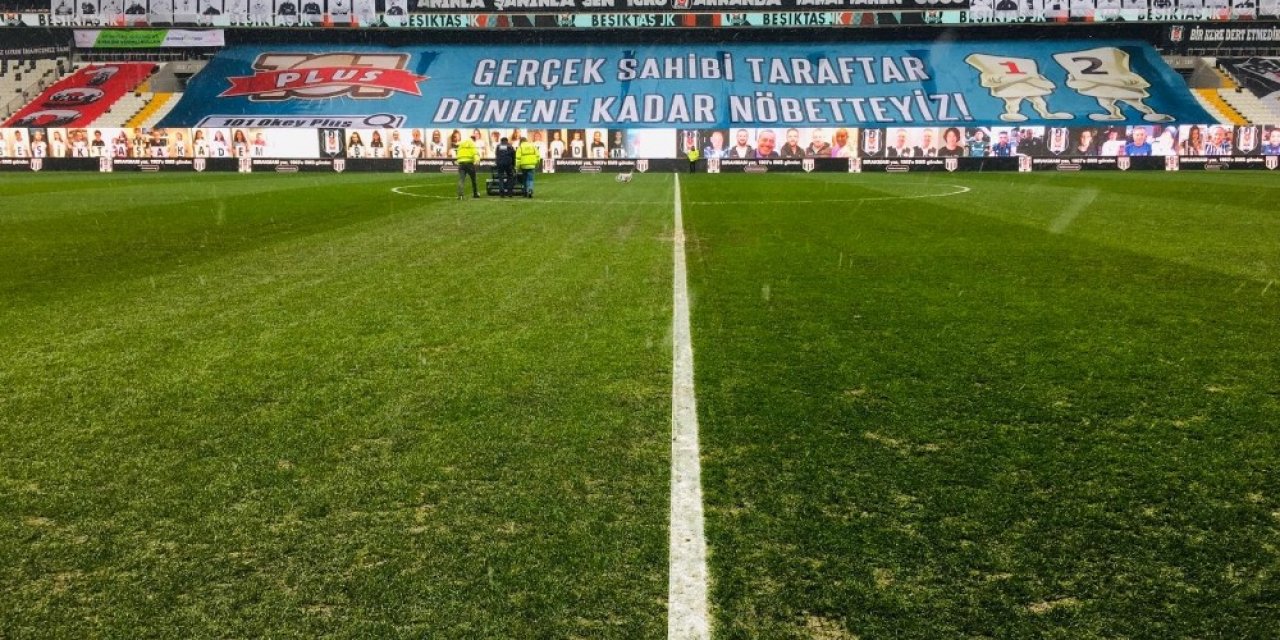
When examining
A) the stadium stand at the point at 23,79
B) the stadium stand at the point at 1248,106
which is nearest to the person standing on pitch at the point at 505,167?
the stadium stand at the point at 1248,106

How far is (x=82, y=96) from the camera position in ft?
170

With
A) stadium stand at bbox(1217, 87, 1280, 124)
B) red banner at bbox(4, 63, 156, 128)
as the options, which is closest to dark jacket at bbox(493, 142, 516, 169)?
red banner at bbox(4, 63, 156, 128)

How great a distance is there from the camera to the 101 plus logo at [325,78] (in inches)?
2040

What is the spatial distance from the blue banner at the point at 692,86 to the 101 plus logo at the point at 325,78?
0.38ft

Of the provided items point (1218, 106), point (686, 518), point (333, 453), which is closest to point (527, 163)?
point (333, 453)

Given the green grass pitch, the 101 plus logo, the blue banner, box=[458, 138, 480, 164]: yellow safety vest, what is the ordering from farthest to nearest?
the 101 plus logo < the blue banner < box=[458, 138, 480, 164]: yellow safety vest < the green grass pitch

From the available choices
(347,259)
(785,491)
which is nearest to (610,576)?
(785,491)

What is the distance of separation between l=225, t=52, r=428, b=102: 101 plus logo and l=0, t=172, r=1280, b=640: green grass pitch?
4555 centimetres

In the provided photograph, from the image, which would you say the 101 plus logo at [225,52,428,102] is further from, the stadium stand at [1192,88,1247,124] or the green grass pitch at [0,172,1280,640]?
the green grass pitch at [0,172,1280,640]

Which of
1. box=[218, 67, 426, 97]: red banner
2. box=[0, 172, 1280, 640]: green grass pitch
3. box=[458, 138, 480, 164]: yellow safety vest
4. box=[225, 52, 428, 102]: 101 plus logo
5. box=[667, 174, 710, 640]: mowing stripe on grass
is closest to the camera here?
box=[667, 174, 710, 640]: mowing stripe on grass

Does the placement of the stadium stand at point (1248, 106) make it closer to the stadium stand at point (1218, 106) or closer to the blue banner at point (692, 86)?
the stadium stand at point (1218, 106)

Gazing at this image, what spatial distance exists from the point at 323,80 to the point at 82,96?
13260 millimetres

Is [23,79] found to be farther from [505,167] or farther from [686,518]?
[686,518]

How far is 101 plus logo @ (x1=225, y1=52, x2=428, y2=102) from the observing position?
51812 millimetres
